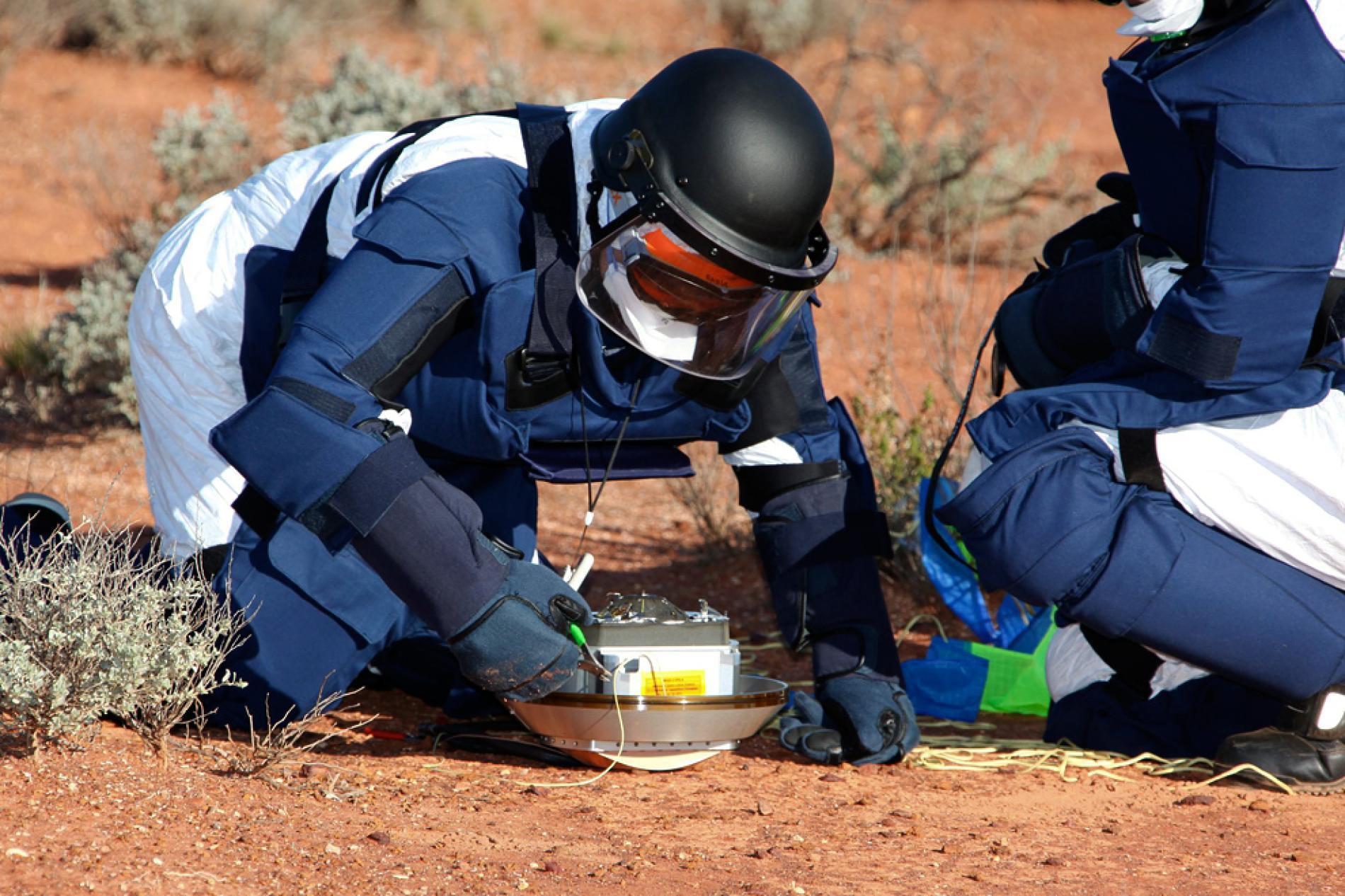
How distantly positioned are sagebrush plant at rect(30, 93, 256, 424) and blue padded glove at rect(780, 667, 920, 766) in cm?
343

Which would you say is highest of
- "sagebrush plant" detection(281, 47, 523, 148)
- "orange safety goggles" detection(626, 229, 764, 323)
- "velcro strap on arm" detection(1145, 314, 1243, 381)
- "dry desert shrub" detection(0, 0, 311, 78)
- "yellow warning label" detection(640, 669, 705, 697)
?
"dry desert shrub" detection(0, 0, 311, 78)

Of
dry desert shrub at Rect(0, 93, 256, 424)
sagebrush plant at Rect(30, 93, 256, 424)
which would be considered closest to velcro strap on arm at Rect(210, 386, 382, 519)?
sagebrush plant at Rect(30, 93, 256, 424)

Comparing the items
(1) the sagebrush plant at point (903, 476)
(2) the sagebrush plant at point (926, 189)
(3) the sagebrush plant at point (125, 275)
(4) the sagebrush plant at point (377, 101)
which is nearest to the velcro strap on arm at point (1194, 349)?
(1) the sagebrush plant at point (903, 476)

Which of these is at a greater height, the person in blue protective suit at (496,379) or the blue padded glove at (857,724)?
the person in blue protective suit at (496,379)

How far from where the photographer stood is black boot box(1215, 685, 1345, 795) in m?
3.26

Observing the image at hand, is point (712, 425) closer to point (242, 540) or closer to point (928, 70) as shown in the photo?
point (242, 540)

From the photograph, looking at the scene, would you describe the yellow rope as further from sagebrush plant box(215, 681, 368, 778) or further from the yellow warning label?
sagebrush plant box(215, 681, 368, 778)

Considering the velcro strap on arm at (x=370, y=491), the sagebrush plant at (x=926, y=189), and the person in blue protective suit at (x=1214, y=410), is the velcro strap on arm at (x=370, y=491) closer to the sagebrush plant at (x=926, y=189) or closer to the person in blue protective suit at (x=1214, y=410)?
the person in blue protective suit at (x=1214, y=410)

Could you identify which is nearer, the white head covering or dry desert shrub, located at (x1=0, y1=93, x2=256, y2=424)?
the white head covering

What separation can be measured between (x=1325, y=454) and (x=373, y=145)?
2.25m

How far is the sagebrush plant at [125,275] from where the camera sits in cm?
641

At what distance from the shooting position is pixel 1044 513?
10.6 feet

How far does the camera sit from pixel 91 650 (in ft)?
8.91

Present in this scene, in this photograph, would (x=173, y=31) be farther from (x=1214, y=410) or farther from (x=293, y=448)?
(x=1214, y=410)
